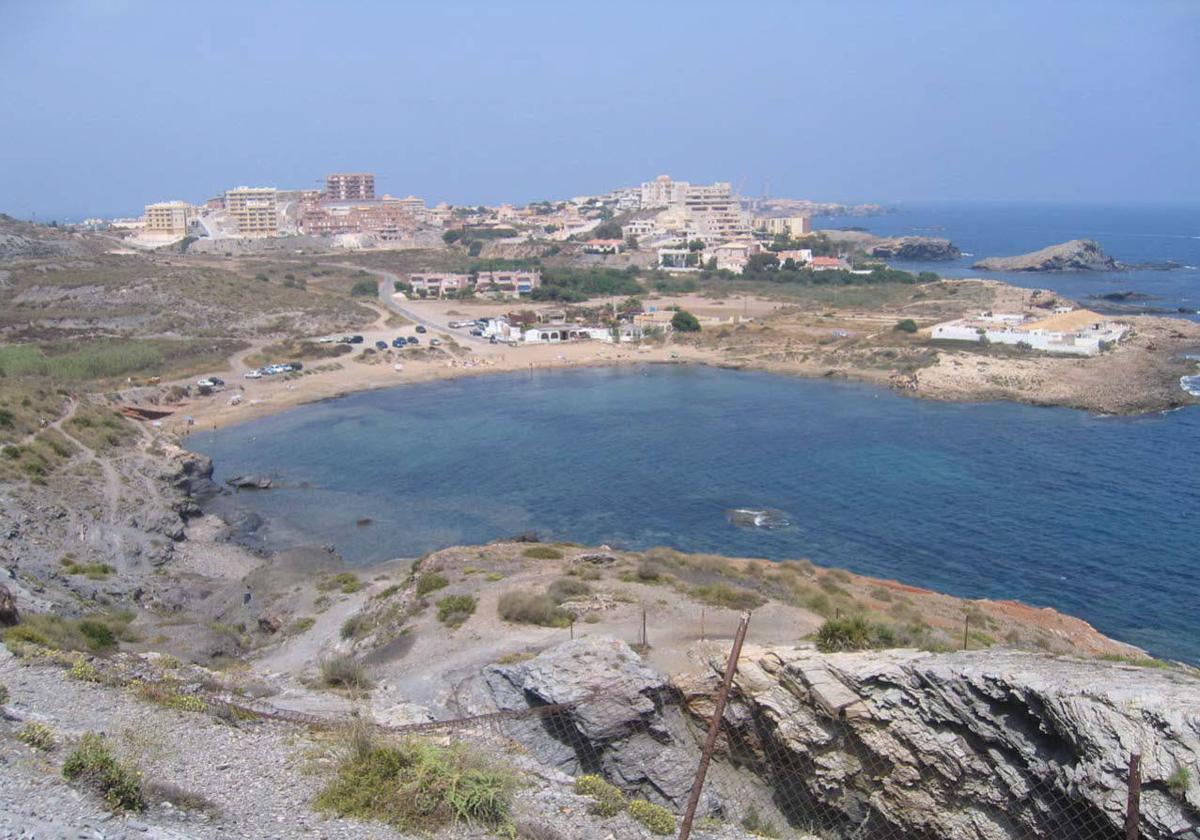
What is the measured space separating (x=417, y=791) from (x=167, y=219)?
128 m

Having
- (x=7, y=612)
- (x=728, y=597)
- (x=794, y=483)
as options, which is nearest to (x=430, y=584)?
(x=728, y=597)

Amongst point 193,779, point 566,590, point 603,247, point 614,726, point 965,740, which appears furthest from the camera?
point 603,247

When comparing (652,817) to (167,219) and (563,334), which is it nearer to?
(563,334)

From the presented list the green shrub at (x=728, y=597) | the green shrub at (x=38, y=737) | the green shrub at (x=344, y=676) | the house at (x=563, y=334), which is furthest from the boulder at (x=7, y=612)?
the house at (x=563, y=334)

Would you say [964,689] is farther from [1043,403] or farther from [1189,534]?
[1043,403]

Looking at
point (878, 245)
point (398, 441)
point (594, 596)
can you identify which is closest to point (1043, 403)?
point (398, 441)

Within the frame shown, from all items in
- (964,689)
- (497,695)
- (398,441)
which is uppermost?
(964,689)

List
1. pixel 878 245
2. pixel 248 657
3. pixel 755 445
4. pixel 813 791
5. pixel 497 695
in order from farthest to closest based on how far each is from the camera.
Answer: pixel 878 245 < pixel 755 445 < pixel 248 657 < pixel 497 695 < pixel 813 791

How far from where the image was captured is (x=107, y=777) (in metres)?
6.88

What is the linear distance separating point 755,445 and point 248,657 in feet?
76.6

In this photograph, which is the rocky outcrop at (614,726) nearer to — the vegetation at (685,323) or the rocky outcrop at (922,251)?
the vegetation at (685,323)

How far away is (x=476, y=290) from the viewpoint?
258 feet

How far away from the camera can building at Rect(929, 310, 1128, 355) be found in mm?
49625

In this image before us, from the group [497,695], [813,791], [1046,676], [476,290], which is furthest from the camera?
[476,290]
